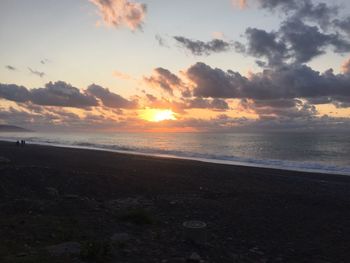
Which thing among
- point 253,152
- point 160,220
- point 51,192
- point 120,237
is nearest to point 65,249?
point 120,237

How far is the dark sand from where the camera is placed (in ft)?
26.0

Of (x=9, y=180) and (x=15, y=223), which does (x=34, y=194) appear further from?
(x=15, y=223)

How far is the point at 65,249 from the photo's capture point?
741 centimetres

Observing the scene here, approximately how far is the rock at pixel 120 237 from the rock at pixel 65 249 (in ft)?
3.49

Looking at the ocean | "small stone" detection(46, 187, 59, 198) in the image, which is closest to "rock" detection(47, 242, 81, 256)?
"small stone" detection(46, 187, 59, 198)

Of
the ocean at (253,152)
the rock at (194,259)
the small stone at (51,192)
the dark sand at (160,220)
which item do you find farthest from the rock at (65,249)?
the ocean at (253,152)

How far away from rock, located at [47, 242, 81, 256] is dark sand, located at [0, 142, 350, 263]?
0.36 feet

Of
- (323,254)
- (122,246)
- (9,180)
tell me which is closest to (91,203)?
(122,246)

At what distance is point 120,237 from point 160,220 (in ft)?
7.83

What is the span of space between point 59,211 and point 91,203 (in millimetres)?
1473

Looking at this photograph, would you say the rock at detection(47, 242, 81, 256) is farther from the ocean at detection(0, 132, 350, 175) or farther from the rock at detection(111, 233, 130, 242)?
the ocean at detection(0, 132, 350, 175)

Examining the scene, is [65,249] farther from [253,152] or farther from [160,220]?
[253,152]

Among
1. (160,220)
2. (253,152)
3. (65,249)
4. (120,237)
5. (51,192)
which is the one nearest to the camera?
(65,249)

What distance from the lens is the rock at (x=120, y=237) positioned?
8574mm
